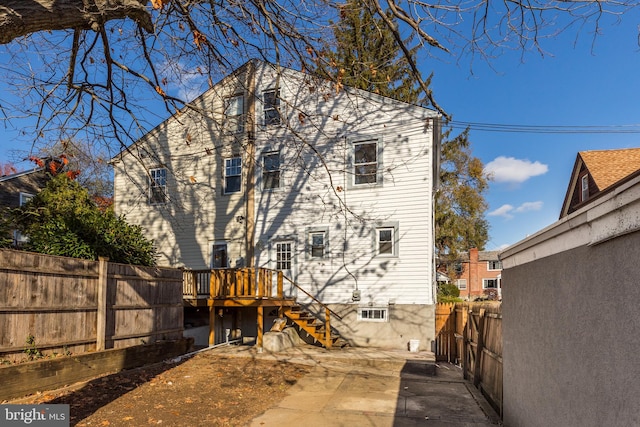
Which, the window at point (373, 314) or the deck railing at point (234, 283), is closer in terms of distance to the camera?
the deck railing at point (234, 283)

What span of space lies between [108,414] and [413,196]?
9.74 m

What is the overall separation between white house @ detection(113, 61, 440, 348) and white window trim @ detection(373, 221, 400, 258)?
0.03 metres

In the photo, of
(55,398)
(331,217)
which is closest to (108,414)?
(55,398)

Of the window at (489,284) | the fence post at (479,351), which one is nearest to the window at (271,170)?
the fence post at (479,351)

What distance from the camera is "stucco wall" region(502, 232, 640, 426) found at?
7.86 feet

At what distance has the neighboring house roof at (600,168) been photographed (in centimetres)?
1684

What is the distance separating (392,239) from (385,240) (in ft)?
0.77

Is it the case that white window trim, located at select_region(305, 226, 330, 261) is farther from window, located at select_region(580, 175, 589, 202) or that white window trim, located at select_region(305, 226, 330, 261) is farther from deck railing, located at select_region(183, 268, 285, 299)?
window, located at select_region(580, 175, 589, 202)

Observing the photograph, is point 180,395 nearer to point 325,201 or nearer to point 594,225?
point 594,225

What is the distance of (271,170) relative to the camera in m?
14.4

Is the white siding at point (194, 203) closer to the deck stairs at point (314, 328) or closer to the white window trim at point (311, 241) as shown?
the white window trim at point (311, 241)

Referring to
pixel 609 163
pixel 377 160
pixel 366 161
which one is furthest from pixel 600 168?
pixel 366 161

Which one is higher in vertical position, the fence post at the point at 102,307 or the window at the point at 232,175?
the window at the point at 232,175

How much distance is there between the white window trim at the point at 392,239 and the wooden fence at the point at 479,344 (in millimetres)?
2304
